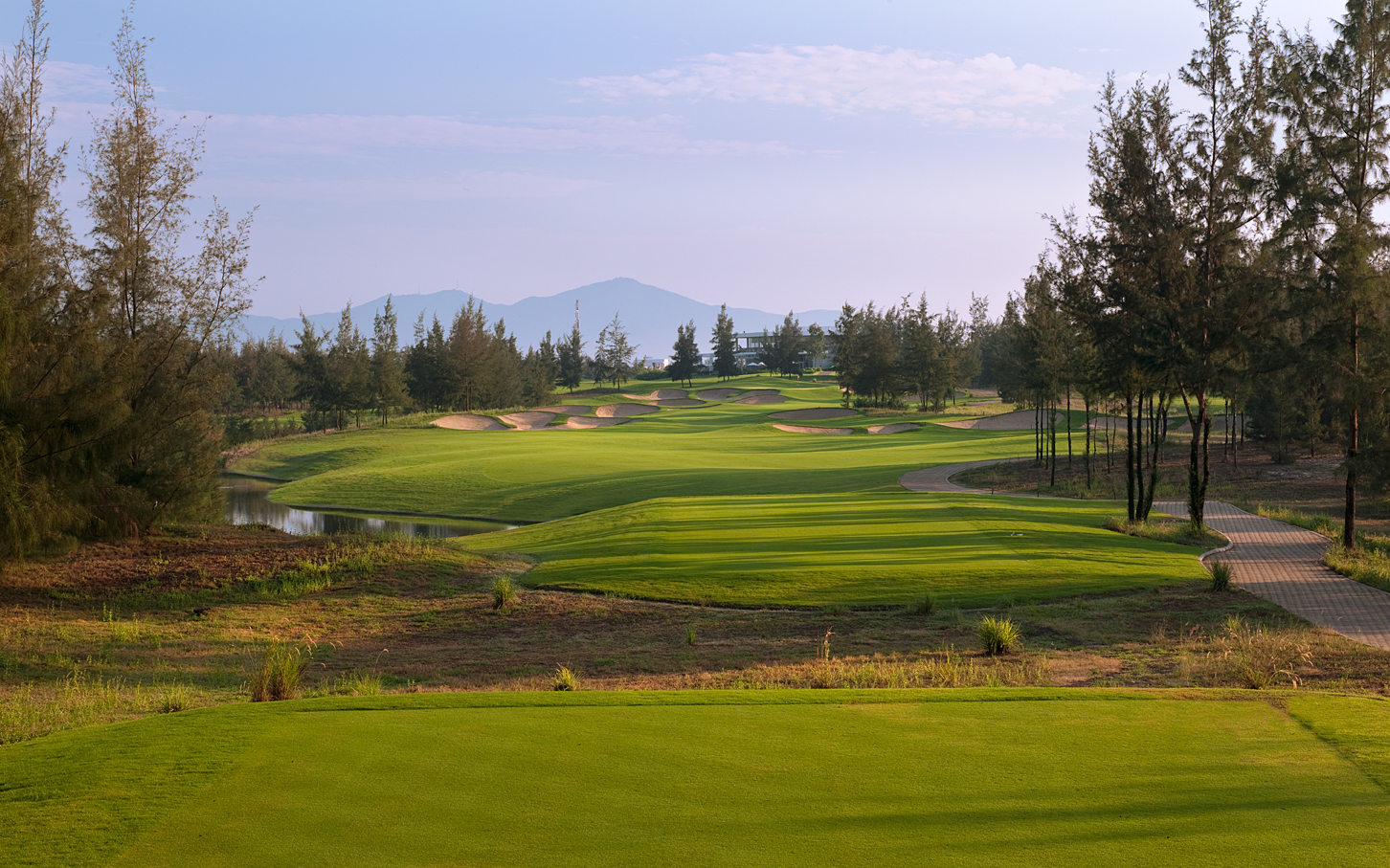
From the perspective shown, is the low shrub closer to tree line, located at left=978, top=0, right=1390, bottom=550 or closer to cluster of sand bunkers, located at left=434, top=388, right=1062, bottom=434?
tree line, located at left=978, top=0, right=1390, bottom=550

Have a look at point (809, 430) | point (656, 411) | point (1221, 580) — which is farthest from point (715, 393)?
point (1221, 580)

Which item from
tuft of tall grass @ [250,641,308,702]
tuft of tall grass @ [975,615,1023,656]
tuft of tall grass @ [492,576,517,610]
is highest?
tuft of tall grass @ [250,641,308,702]

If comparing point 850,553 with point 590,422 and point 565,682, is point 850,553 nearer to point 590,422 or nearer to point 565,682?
point 565,682

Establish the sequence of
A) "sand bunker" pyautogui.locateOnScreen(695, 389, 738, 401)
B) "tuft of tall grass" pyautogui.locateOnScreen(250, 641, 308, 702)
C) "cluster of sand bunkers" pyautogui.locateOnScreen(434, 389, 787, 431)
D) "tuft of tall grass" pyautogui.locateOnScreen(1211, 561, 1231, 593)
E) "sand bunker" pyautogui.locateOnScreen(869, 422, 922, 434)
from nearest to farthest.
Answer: "tuft of tall grass" pyautogui.locateOnScreen(250, 641, 308, 702) → "tuft of tall grass" pyautogui.locateOnScreen(1211, 561, 1231, 593) → "sand bunker" pyautogui.locateOnScreen(869, 422, 922, 434) → "cluster of sand bunkers" pyautogui.locateOnScreen(434, 389, 787, 431) → "sand bunker" pyautogui.locateOnScreen(695, 389, 738, 401)

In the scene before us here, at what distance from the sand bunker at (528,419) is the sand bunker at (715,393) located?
29.5 m

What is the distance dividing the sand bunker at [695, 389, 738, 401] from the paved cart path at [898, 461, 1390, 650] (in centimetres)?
7846

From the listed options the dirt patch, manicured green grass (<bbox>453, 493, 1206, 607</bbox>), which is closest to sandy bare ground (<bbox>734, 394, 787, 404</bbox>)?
the dirt patch

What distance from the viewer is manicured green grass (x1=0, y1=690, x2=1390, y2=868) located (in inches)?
191

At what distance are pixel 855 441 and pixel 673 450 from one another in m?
12.9

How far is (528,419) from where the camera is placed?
251 feet

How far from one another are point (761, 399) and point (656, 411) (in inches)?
→ 518

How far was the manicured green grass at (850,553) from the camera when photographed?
1728 centimetres

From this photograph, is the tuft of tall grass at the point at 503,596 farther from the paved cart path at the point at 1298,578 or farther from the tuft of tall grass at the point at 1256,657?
the paved cart path at the point at 1298,578

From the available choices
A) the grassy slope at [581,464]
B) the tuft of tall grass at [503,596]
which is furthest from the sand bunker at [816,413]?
the tuft of tall grass at [503,596]
